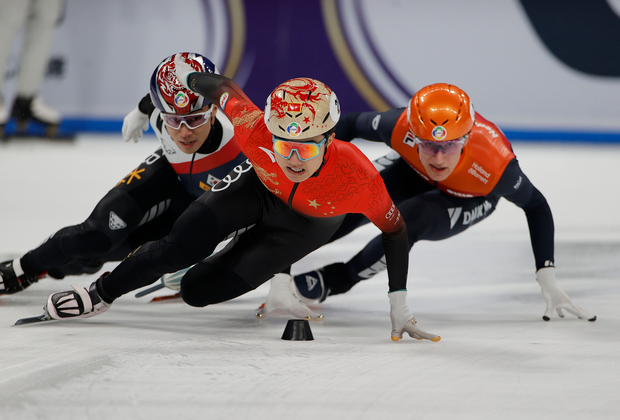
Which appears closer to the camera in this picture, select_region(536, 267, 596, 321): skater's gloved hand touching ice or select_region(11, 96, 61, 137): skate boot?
select_region(536, 267, 596, 321): skater's gloved hand touching ice

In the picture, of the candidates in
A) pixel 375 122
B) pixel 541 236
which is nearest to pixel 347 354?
pixel 541 236

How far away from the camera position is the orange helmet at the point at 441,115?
3.04 meters

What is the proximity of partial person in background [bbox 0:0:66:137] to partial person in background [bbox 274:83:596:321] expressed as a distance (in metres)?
7.27

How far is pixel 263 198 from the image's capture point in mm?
2889

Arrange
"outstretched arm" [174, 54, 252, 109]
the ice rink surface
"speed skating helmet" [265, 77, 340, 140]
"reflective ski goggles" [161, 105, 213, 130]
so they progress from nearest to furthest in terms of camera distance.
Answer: the ice rink surface
"speed skating helmet" [265, 77, 340, 140]
"outstretched arm" [174, 54, 252, 109]
"reflective ski goggles" [161, 105, 213, 130]

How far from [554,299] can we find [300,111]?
5.32ft

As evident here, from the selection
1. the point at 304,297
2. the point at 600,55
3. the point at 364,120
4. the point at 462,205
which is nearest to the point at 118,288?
the point at 304,297

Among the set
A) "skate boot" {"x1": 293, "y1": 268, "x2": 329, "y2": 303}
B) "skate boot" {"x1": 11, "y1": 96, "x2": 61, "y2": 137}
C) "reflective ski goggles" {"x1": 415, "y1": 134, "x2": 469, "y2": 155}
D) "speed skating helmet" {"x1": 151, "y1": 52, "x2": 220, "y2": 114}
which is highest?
"skate boot" {"x1": 11, "y1": 96, "x2": 61, "y2": 137}

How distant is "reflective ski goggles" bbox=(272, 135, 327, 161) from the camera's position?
2512 millimetres

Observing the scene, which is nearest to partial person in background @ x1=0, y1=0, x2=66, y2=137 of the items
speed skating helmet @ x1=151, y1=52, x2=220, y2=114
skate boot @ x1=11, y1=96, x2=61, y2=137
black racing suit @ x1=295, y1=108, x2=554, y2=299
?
skate boot @ x1=11, y1=96, x2=61, y2=137

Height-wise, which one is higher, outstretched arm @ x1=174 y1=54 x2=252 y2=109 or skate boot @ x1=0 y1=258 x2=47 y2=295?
outstretched arm @ x1=174 y1=54 x2=252 y2=109

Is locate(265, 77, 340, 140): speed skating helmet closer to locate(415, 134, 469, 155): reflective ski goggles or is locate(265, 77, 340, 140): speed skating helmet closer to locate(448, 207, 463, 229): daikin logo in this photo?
locate(415, 134, 469, 155): reflective ski goggles

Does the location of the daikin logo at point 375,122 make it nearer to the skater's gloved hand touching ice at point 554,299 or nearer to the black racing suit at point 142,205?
the black racing suit at point 142,205

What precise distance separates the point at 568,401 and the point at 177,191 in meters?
2.16
